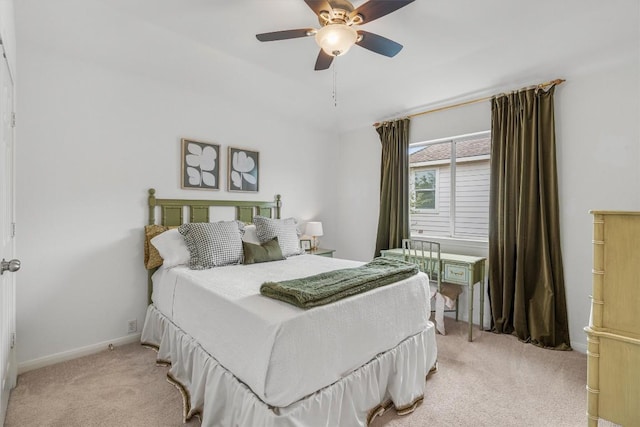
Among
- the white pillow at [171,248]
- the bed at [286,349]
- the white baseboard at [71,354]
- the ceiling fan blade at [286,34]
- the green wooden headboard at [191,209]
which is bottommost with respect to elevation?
the white baseboard at [71,354]

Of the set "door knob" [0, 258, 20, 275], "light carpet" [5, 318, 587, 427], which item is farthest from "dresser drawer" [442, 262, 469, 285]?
"door knob" [0, 258, 20, 275]

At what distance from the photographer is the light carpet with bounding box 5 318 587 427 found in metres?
1.86

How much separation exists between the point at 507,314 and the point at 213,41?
12.4 feet

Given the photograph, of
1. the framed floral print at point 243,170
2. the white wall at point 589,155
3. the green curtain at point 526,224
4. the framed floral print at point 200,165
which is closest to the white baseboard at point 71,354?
the framed floral print at point 200,165

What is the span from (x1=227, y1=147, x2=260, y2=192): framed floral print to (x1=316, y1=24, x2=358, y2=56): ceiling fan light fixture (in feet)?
6.27

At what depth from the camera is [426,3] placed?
223 cm

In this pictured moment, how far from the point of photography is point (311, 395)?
1513mm

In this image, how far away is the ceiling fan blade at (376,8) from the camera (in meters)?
1.72

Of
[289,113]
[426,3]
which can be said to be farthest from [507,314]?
[289,113]

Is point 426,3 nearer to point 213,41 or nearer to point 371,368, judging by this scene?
point 213,41

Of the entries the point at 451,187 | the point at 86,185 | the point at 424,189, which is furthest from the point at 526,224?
the point at 86,185

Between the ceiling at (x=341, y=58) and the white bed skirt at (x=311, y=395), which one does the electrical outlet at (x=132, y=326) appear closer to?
the white bed skirt at (x=311, y=395)

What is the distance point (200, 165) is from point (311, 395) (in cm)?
259

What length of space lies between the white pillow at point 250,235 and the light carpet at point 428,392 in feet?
4.20
